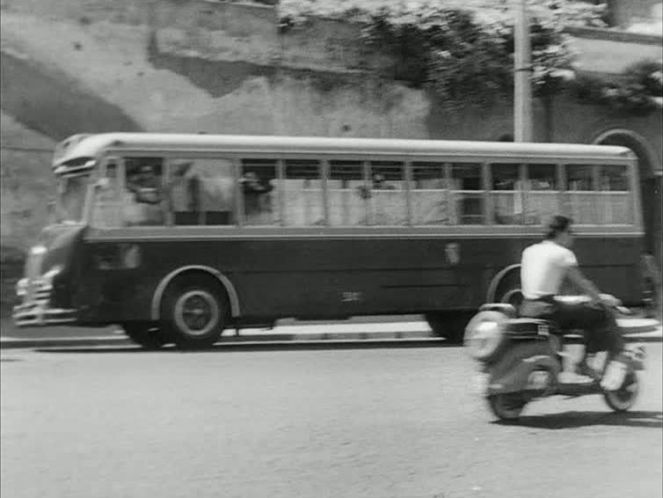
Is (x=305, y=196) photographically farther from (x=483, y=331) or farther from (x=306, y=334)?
(x=483, y=331)

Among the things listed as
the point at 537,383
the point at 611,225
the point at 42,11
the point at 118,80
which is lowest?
the point at 537,383

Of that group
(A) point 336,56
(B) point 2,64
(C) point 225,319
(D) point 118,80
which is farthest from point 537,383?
(B) point 2,64

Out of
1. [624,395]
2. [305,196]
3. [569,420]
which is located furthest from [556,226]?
[624,395]

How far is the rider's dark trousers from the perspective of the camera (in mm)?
1562

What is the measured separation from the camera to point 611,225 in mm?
1514

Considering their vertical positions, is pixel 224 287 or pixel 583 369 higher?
pixel 224 287

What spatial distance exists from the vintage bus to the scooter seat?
125 millimetres

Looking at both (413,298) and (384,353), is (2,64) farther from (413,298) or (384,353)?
(384,353)

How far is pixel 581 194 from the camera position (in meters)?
1.56

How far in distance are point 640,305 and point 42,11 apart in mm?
919

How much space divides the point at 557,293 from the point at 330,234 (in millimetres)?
345

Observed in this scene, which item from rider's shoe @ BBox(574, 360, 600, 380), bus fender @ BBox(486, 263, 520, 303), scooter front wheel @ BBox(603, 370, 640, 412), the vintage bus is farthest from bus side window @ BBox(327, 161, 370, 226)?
scooter front wheel @ BBox(603, 370, 640, 412)

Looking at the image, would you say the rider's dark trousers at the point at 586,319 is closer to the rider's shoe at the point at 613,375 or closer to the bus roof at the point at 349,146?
the rider's shoe at the point at 613,375

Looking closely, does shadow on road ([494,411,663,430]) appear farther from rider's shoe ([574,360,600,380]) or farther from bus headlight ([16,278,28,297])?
bus headlight ([16,278,28,297])
